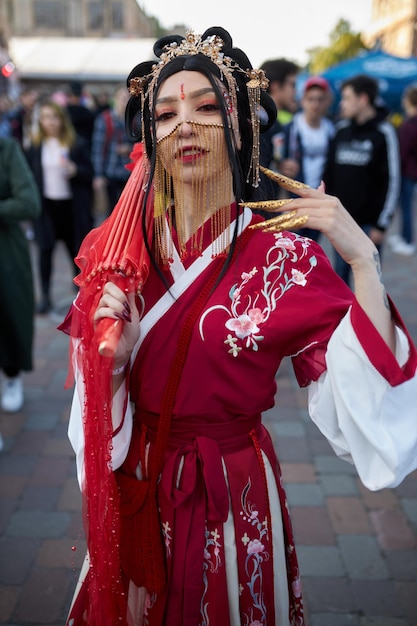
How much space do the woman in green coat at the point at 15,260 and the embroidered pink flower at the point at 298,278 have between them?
2379 millimetres

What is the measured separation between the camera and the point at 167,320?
1.33 metres

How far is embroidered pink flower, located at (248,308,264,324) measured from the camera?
4.23 feet

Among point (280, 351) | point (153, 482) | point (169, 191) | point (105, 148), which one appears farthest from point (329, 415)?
point (105, 148)

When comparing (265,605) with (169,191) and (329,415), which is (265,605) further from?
(169,191)

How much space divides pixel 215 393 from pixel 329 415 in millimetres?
265

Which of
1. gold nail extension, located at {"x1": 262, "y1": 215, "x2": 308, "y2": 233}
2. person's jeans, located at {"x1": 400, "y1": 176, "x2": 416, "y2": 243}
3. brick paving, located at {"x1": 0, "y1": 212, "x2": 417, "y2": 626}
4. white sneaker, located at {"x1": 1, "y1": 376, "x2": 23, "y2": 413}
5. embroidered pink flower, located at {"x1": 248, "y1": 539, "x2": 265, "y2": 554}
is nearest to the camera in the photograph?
gold nail extension, located at {"x1": 262, "y1": 215, "x2": 308, "y2": 233}

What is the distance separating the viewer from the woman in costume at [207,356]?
3.98 ft

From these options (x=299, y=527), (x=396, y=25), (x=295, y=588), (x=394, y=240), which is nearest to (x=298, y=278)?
(x=295, y=588)

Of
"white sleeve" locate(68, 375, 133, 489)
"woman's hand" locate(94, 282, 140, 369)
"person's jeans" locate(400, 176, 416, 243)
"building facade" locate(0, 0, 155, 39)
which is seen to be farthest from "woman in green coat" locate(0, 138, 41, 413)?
"building facade" locate(0, 0, 155, 39)

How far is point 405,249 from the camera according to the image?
7500mm

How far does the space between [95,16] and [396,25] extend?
19.6 meters

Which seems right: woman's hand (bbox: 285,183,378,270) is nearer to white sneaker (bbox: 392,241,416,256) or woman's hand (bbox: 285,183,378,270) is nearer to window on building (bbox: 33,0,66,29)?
white sneaker (bbox: 392,241,416,256)

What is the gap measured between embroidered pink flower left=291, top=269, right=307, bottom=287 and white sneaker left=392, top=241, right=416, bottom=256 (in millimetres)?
6553

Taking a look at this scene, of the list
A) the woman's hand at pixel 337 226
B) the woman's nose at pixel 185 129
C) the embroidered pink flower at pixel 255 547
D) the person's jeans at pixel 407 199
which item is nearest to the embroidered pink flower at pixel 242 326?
the woman's hand at pixel 337 226
